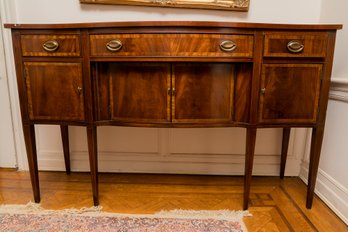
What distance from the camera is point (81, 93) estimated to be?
3.84 feet

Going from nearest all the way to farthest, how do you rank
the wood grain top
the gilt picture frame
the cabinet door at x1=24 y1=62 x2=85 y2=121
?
the wood grain top → the cabinet door at x1=24 y1=62 x2=85 y2=121 → the gilt picture frame

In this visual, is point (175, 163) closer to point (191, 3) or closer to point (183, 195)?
point (183, 195)

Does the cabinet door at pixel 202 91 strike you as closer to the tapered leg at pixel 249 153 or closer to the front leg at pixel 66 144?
the tapered leg at pixel 249 153

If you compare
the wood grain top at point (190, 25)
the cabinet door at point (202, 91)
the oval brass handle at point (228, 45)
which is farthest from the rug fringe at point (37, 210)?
the oval brass handle at point (228, 45)

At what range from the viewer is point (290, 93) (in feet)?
3.81

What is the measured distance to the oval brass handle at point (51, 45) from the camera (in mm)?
1126

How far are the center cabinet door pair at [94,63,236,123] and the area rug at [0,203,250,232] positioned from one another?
1.66 feet

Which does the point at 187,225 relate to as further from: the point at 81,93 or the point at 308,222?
the point at 81,93

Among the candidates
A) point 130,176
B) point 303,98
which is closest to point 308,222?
point 303,98

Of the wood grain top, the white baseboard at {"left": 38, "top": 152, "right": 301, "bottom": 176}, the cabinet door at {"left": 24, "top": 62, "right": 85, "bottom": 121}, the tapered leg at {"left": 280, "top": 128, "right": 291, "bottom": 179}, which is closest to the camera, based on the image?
the wood grain top

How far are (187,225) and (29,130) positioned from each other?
37.3 inches

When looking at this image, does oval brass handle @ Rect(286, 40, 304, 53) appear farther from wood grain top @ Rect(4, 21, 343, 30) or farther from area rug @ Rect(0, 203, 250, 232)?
area rug @ Rect(0, 203, 250, 232)

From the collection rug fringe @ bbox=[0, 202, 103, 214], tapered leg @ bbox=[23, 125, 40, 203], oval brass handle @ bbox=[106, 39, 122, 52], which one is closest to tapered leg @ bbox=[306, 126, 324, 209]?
oval brass handle @ bbox=[106, 39, 122, 52]

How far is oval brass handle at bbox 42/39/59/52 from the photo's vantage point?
1126 mm
